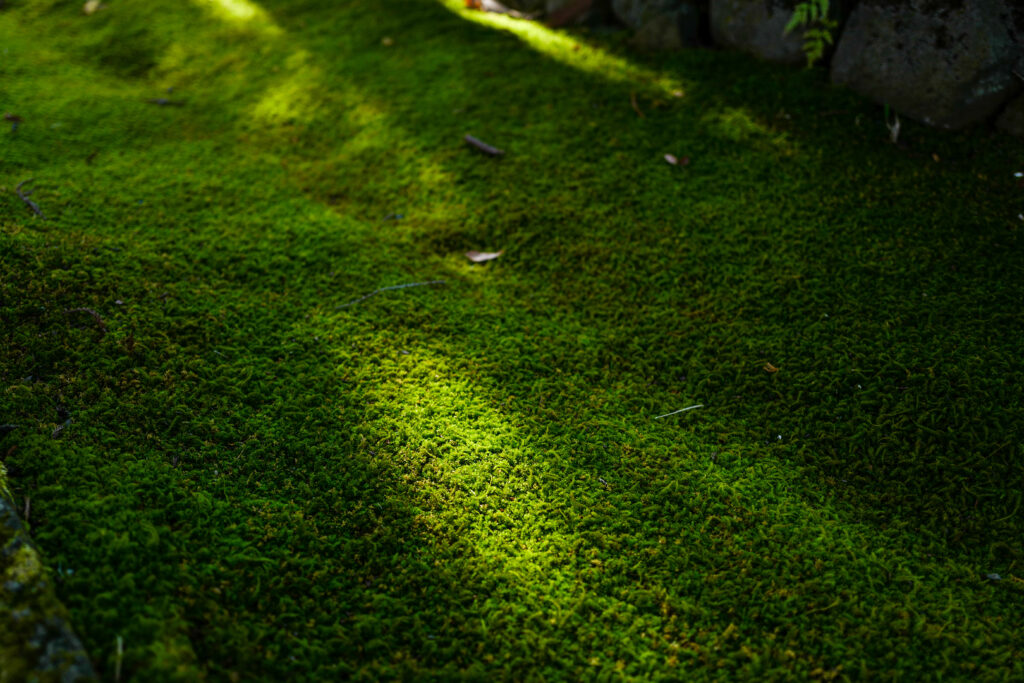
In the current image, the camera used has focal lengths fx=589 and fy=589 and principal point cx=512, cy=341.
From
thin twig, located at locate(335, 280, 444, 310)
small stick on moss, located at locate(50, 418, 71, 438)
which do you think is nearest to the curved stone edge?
small stick on moss, located at locate(50, 418, 71, 438)

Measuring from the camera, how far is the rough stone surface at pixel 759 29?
3.44m

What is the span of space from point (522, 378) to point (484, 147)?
1.58 m

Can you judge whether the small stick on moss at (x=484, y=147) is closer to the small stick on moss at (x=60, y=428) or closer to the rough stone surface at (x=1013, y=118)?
the small stick on moss at (x=60, y=428)

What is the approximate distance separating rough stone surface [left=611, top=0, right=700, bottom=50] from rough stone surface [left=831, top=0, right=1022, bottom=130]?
953 millimetres

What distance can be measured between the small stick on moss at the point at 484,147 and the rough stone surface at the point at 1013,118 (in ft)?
8.15

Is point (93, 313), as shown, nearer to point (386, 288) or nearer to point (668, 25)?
point (386, 288)

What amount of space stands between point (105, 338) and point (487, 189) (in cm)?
183

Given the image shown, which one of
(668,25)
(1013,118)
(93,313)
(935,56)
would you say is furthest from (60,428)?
(1013,118)

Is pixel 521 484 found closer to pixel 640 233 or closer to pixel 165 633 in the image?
pixel 165 633

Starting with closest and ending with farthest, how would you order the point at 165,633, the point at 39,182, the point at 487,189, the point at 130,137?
the point at 165,633
the point at 39,182
the point at 487,189
the point at 130,137

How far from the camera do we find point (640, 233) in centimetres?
282

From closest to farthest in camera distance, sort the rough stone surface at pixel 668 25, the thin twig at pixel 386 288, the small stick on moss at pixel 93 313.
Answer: the small stick on moss at pixel 93 313 → the thin twig at pixel 386 288 → the rough stone surface at pixel 668 25

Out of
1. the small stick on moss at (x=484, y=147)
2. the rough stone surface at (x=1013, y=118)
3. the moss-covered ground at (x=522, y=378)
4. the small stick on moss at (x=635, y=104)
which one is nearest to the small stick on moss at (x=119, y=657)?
the moss-covered ground at (x=522, y=378)

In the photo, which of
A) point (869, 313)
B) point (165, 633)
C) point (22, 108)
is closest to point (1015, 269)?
point (869, 313)
